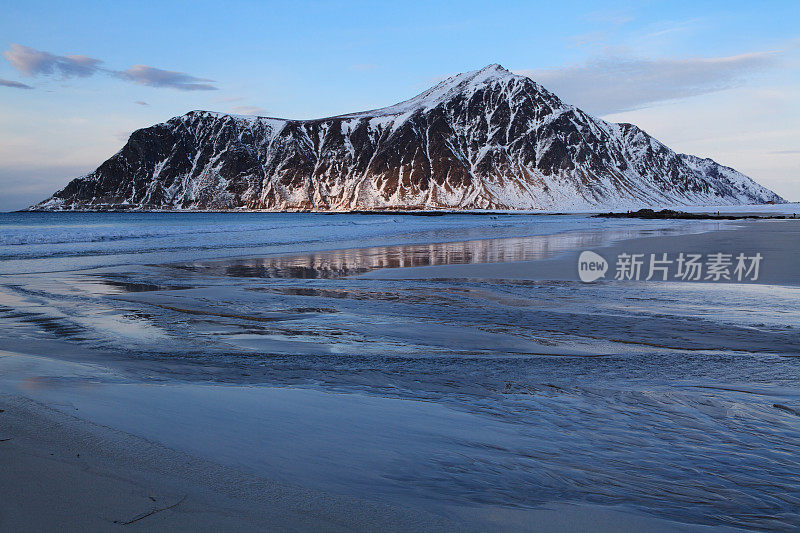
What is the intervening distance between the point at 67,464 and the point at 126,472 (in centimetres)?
45

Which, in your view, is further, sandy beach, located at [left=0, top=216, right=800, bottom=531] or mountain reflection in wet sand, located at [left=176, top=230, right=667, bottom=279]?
Result: mountain reflection in wet sand, located at [left=176, top=230, right=667, bottom=279]

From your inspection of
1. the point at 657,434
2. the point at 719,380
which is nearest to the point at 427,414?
the point at 657,434

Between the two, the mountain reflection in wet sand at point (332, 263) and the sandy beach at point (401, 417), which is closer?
the sandy beach at point (401, 417)

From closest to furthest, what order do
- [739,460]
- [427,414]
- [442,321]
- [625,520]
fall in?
[625,520], [739,460], [427,414], [442,321]

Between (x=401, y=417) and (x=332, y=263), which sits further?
(x=332, y=263)

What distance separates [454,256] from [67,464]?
21413mm

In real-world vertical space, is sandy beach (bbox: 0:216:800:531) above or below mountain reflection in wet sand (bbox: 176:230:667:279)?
below

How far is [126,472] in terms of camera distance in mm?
3703

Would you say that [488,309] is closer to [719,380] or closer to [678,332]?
[678,332]

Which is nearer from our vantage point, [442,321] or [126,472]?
[126,472]

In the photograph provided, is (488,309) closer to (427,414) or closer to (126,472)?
(427,414)

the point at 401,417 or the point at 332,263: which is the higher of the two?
the point at 332,263

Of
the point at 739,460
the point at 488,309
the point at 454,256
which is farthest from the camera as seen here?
the point at 454,256

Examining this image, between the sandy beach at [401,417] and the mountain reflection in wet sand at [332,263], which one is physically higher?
the mountain reflection in wet sand at [332,263]
